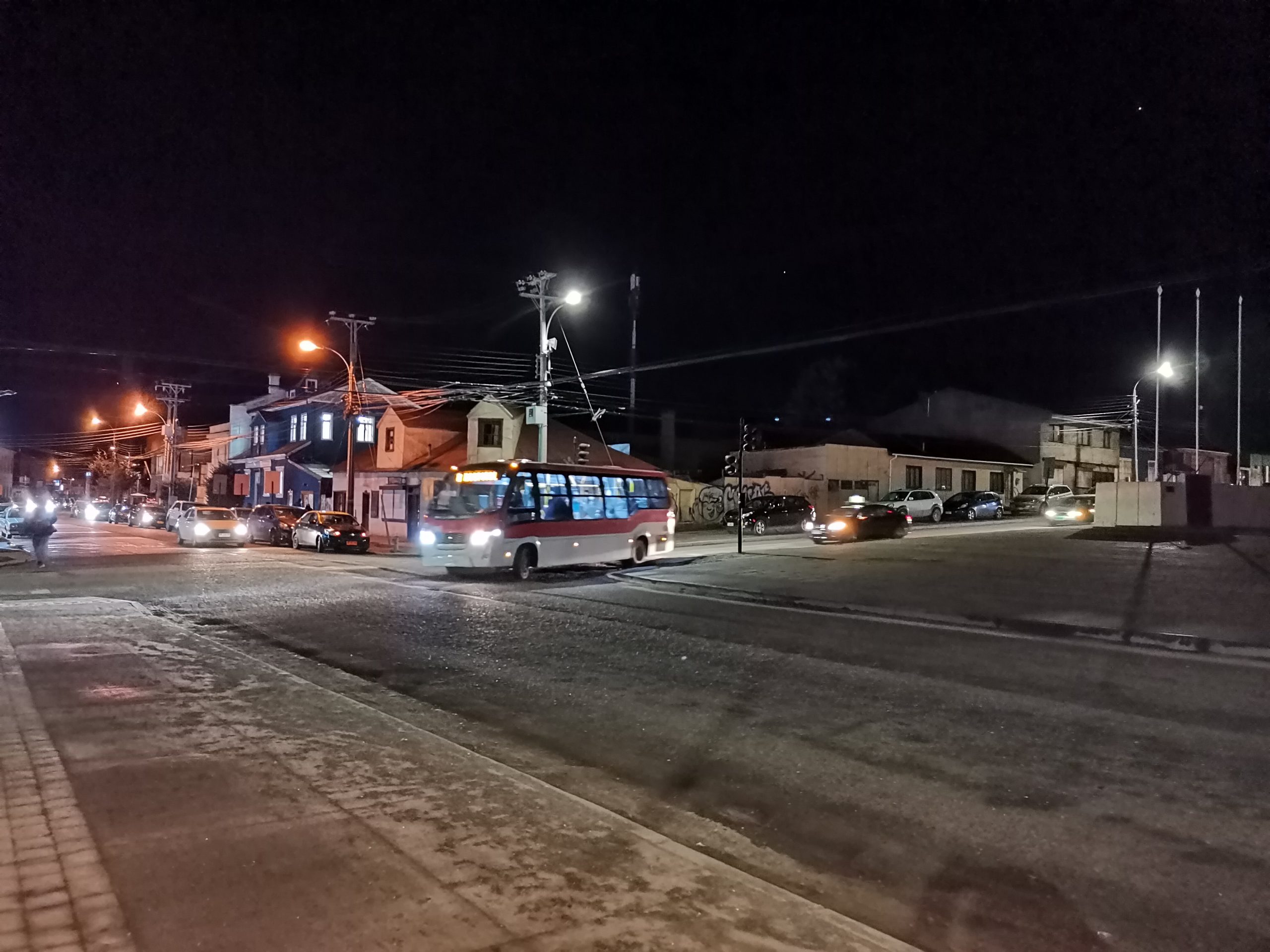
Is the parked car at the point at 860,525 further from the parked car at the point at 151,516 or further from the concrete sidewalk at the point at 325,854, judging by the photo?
the parked car at the point at 151,516

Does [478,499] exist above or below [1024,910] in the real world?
above

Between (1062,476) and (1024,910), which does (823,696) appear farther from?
(1062,476)

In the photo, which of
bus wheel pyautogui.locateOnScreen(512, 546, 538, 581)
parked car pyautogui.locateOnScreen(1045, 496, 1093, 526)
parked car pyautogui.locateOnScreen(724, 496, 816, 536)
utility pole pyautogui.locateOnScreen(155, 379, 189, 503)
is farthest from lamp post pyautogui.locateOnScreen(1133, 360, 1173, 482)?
utility pole pyautogui.locateOnScreen(155, 379, 189, 503)

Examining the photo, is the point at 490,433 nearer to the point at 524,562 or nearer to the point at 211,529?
the point at 211,529

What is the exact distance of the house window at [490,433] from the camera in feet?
142

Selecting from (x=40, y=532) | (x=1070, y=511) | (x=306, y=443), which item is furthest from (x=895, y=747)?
(x=306, y=443)

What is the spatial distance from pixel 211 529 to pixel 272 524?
2.75 meters

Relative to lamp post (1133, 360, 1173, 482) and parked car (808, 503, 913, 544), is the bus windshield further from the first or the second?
lamp post (1133, 360, 1173, 482)

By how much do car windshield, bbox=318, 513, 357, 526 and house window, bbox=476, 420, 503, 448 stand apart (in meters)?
10.4

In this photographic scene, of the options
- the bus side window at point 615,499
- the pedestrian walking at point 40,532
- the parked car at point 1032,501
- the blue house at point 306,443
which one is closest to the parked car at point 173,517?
the blue house at point 306,443

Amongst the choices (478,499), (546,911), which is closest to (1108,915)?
(546,911)

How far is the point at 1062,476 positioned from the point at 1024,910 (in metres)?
66.5

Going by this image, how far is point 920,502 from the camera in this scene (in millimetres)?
43438

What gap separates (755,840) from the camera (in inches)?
220
